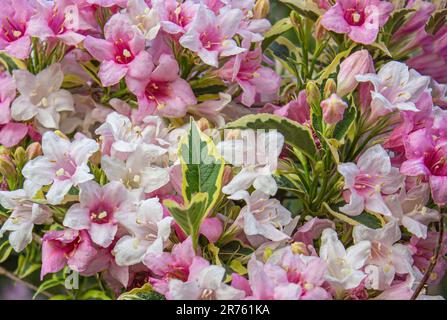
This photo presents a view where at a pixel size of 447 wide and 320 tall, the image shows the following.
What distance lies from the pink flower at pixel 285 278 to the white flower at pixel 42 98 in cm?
32

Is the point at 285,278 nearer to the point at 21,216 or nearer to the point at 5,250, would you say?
the point at 21,216

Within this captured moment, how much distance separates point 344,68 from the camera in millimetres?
878

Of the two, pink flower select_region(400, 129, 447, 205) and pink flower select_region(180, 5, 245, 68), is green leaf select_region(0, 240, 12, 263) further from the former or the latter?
pink flower select_region(400, 129, 447, 205)

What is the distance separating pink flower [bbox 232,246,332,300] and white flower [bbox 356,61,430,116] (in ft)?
0.63

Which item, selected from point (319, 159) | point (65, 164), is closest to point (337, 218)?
point (319, 159)

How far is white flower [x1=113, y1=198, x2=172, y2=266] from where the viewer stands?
822 mm

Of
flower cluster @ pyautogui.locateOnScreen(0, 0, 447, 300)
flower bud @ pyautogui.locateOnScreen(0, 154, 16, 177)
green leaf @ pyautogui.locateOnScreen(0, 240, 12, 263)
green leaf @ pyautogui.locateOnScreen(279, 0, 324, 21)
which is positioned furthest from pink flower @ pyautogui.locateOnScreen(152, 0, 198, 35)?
green leaf @ pyautogui.locateOnScreen(0, 240, 12, 263)

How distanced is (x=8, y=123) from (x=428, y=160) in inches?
18.8

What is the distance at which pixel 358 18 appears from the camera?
0.94 m

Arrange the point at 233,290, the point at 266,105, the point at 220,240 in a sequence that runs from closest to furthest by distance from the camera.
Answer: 1. the point at 233,290
2. the point at 220,240
3. the point at 266,105

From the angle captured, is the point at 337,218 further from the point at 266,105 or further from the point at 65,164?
the point at 65,164

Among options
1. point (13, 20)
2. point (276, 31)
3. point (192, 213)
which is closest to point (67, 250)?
point (192, 213)

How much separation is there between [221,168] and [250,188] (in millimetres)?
52

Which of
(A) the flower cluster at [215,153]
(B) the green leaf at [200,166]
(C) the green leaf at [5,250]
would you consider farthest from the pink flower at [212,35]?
(C) the green leaf at [5,250]
